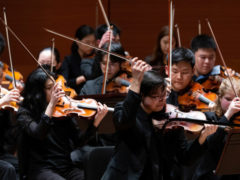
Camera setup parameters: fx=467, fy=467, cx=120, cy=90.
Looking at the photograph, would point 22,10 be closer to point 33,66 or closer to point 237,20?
point 33,66

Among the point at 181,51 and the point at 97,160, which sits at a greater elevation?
the point at 181,51

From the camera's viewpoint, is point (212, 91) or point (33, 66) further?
point (33, 66)

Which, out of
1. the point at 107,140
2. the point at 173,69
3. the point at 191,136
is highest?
the point at 173,69

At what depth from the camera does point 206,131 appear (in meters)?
1.84

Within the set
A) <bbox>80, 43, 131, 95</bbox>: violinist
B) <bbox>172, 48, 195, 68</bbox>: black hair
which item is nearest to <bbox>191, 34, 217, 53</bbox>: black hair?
<bbox>172, 48, 195, 68</bbox>: black hair

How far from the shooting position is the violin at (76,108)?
83.7 inches

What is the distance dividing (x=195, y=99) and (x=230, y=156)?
2.89 ft

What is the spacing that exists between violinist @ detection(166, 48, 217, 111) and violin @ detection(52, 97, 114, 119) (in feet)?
1.83

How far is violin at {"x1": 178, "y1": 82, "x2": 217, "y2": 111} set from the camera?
248 centimetres

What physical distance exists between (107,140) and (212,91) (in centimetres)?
70

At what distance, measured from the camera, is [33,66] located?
3865 millimetres

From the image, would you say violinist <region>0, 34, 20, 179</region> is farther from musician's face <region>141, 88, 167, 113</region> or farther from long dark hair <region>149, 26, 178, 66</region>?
long dark hair <region>149, 26, 178, 66</region>

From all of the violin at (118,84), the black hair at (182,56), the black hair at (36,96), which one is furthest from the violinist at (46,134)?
the black hair at (182,56)

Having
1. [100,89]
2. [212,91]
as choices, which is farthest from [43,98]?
[212,91]
